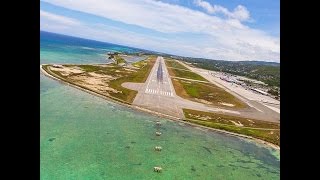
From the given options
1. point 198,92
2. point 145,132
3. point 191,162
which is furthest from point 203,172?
point 198,92

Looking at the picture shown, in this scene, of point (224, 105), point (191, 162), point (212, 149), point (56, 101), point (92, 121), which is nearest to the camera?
point (191, 162)

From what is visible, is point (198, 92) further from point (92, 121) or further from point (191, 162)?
point (191, 162)

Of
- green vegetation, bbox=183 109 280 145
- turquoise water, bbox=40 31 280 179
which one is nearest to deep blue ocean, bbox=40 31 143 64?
turquoise water, bbox=40 31 280 179

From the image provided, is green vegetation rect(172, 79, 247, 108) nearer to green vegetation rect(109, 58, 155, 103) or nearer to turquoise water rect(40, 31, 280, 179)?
green vegetation rect(109, 58, 155, 103)

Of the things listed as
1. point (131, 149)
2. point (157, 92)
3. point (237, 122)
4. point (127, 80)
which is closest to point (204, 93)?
point (157, 92)

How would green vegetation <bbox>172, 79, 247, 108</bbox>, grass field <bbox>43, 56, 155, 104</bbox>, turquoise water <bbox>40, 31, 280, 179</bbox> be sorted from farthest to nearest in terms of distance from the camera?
green vegetation <bbox>172, 79, 247, 108</bbox> < grass field <bbox>43, 56, 155, 104</bbox> < turquoise water <bbox>40, 31, 280, 179</bbox>

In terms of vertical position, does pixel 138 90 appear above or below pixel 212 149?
above
